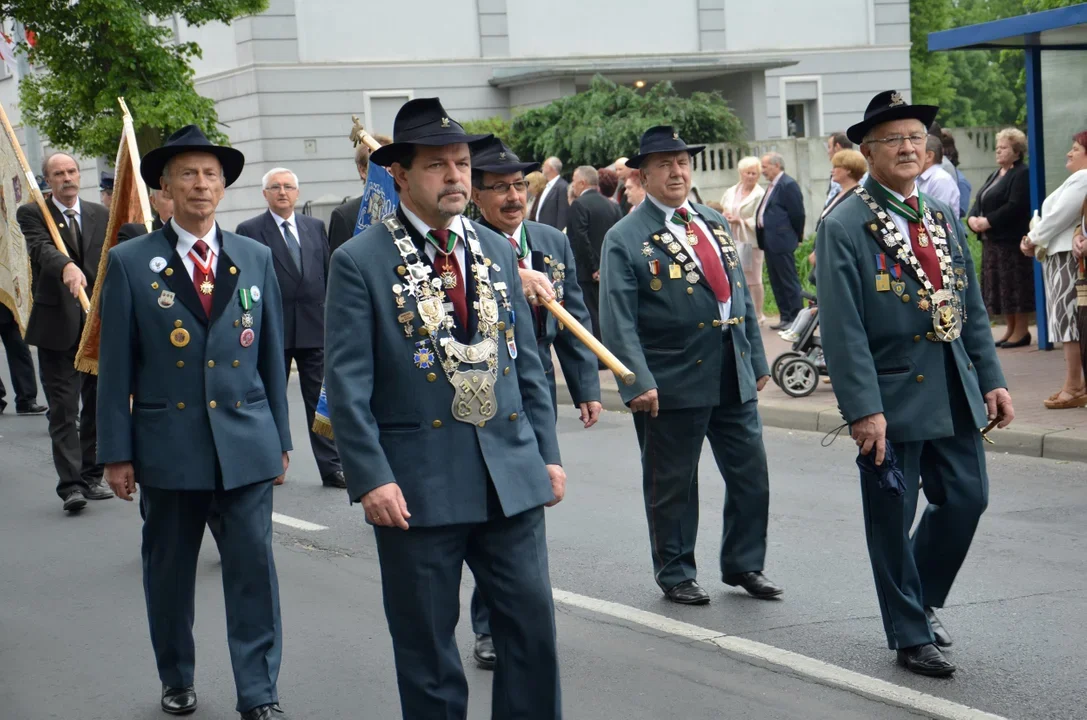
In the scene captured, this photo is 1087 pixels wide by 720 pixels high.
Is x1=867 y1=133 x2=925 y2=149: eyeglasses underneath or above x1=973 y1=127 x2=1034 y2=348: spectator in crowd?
above

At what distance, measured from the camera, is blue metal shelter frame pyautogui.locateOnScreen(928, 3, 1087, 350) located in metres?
12.8

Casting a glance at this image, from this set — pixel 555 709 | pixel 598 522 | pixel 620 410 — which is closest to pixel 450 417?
pixel 555 709

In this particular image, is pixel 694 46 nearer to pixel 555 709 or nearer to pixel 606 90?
pixel 606 90

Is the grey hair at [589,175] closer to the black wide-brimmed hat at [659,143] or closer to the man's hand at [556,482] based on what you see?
the black wide-brimmed hat at [659,143]

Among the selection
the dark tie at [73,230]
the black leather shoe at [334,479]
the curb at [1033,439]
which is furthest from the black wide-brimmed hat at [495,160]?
the dark tie at [73,230]

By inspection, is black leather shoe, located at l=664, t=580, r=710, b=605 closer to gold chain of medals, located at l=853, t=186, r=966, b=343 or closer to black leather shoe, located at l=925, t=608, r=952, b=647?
black leather shoe, located at l=925, t=608, r=952, b=647

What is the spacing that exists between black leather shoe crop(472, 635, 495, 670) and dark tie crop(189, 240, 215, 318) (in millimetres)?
1734

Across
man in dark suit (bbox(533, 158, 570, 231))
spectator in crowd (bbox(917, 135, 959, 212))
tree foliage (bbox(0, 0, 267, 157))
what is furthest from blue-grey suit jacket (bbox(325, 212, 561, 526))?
tree foliage (bbox(0, 0, 267, 157))

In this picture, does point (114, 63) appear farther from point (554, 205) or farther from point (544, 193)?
point (554, 205)

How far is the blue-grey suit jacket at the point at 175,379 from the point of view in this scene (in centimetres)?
543

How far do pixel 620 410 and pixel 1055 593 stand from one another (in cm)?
702

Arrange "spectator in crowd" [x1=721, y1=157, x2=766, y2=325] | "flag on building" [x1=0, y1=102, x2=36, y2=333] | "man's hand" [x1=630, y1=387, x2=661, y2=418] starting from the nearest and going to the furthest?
"man's hand" [x1=630, y1=387, x2=661, y2=418] → "flag on building" [x1=0, y1=102, x2=36, y2=333] → "spectator in crowd" [x1=721, y1=157, x2=766, y2=325]

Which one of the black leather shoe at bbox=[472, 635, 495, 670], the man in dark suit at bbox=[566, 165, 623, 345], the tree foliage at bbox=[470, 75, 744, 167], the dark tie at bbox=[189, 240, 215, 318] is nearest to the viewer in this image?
the dark tie at bbox=[189, 240, 215, 318]

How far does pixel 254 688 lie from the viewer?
532 centimetres
